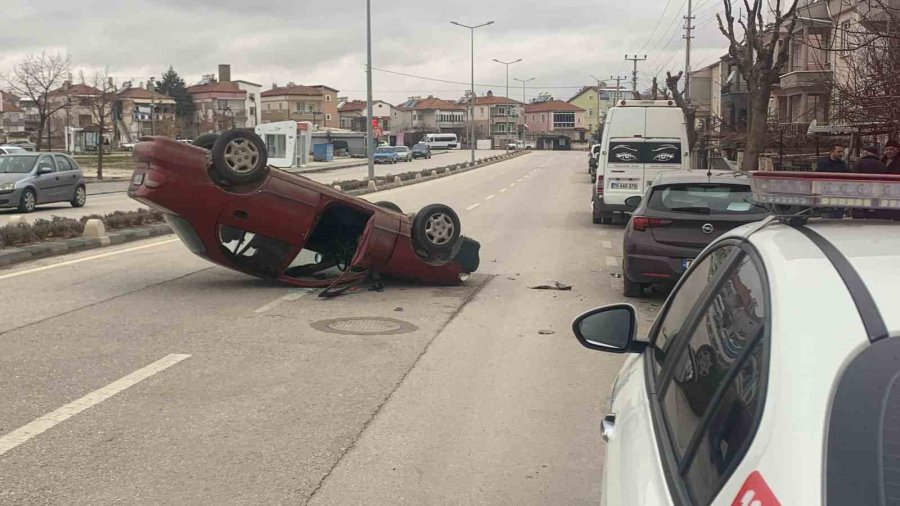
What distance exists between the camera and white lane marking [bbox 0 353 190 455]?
509 cm

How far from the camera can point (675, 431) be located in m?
2.28

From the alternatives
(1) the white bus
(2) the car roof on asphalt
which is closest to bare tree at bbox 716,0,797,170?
(2) the car roof on asphalt

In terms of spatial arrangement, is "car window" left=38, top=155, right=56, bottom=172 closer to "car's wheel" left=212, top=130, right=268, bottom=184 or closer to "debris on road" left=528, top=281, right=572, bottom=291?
"car's wheel" left=212, top=130, right=268, bottom=184

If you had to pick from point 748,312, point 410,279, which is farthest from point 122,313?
point 748,312

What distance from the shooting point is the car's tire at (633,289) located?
34.5 ft

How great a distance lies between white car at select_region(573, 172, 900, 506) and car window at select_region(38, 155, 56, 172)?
23779 millimetres

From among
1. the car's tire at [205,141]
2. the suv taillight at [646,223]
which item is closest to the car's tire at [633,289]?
the suv taillight at [646,223]

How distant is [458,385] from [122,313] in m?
4.28

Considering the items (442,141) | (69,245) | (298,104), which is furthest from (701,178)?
(298,104)

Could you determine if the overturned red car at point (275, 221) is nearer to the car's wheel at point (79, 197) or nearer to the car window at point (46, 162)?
the car window at point (46, 162)

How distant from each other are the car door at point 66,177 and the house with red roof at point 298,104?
10647 centimetres

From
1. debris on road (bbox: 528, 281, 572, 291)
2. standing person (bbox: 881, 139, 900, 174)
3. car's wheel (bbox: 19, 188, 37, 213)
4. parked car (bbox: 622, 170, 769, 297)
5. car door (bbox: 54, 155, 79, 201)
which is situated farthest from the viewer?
car door (bbox: 54, 155, 79, 201)

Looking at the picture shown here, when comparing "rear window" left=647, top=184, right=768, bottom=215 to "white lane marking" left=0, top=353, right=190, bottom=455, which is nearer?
"white lane marking" left=0, top=353, right=190, bottom=455

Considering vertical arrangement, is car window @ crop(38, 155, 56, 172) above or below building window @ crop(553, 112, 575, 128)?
below
